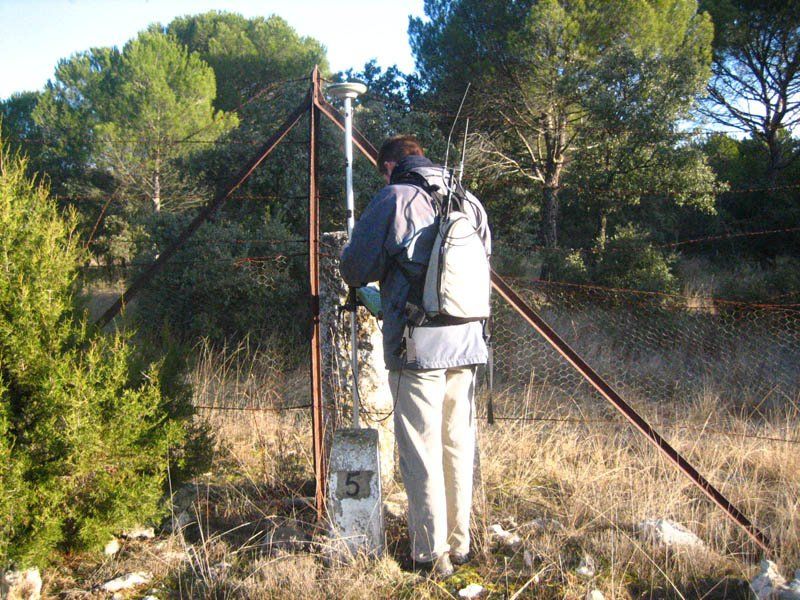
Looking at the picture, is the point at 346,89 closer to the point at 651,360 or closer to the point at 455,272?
the point at 455,272

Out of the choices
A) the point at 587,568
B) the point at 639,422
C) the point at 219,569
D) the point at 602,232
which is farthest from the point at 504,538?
the point at 602,232

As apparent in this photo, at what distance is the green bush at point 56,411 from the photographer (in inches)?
101

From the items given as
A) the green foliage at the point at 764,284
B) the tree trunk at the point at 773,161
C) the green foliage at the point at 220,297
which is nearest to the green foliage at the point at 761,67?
the tree trunk at the point at 773,161

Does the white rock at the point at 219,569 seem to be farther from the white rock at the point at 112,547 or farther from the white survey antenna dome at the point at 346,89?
the white survey antenna dome at the point at 346,89

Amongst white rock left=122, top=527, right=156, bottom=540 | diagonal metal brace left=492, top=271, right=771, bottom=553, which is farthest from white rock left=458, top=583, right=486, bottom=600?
white rock left=122, top=527, right=156, bottom=540

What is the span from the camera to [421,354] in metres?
2.57

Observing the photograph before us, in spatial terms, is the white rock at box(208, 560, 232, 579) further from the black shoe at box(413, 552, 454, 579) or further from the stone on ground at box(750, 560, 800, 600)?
the stone on ground at box(750, 560, 800, 600)

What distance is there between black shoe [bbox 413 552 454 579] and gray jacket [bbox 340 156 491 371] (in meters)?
0.82

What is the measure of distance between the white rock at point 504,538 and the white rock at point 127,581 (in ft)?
4.88

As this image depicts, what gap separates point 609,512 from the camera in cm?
317

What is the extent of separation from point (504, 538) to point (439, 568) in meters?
0.42

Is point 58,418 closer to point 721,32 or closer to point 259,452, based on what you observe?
point 259,452

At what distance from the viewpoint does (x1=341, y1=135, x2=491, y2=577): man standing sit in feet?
8.50

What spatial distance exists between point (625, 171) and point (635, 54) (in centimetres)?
183
